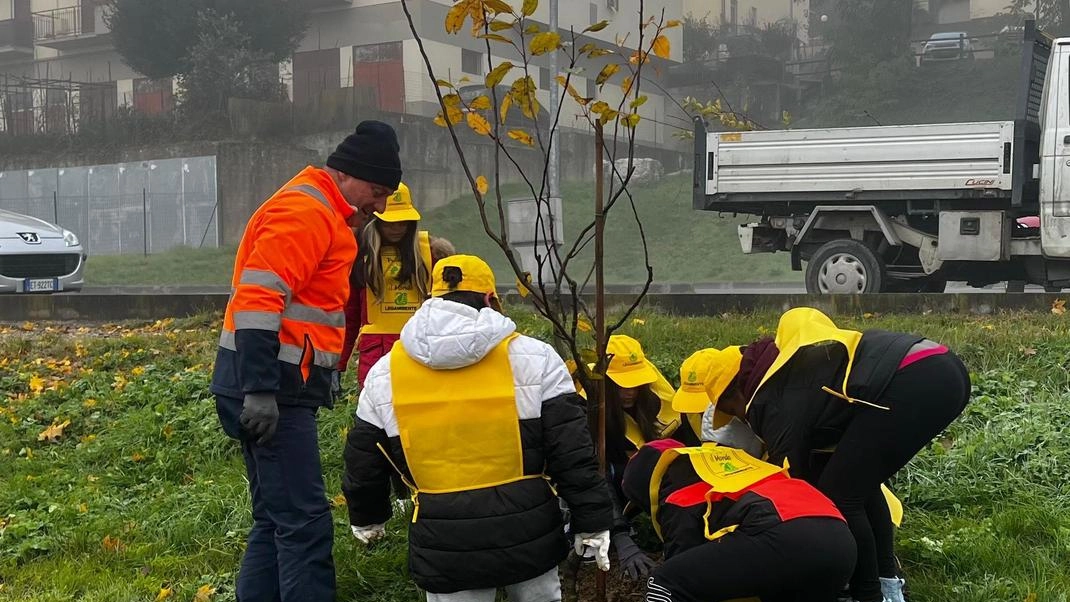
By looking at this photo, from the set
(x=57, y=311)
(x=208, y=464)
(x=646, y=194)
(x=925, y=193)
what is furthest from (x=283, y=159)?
(x=208, y=464)

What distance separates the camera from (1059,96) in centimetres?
886

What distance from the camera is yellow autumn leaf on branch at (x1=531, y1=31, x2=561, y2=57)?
2768 millimetres

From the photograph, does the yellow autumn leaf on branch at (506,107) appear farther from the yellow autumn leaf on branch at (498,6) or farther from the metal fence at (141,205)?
the metal fence at (141,205)

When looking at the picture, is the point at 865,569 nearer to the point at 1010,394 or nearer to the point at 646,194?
the point at 1010,394

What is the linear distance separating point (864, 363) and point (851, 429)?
216 mm

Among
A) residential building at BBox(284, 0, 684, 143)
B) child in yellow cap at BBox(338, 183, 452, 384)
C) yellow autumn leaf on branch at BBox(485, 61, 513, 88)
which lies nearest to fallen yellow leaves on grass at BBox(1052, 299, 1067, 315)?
child in yellow cap at BBox(338, 183, 452, 384)

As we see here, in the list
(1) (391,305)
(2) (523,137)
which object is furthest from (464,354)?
(1) (391,305)

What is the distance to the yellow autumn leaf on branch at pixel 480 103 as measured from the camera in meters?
2.88

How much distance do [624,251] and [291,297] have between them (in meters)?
26.6

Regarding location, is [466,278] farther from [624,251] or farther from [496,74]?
[624,251]

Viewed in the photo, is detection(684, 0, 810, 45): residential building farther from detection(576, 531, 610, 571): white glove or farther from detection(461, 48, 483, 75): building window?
detection(576, 531, 610, 571): white glove

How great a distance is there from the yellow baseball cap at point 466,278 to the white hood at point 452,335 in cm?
34

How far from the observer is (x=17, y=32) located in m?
42.9

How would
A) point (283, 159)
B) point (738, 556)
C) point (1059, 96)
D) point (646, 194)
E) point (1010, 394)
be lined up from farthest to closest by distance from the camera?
1. point (646, 194)
2. point (283, 159)
3. point (1059, 96)
4. point (1010, 394)
5. point (738, 556)
